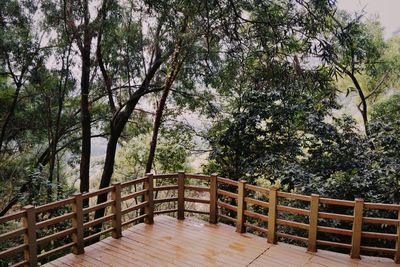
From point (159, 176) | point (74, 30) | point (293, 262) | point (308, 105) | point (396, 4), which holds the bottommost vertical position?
point (293, 262)

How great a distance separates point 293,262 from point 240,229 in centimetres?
124

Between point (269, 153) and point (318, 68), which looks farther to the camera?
point (269, 153)

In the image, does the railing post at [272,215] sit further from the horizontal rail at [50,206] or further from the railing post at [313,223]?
the horizontal rail at [50,206]

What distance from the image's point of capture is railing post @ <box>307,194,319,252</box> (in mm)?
5340

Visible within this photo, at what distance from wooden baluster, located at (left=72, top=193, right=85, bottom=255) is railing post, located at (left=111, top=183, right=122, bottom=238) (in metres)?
0.67

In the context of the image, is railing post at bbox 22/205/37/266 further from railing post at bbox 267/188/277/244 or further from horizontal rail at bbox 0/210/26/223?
railing post at bbox 267/188/277/244

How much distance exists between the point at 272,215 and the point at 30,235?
11.7 feet

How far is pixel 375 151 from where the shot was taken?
699cm

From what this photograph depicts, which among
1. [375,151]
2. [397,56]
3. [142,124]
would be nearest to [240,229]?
[375,151]

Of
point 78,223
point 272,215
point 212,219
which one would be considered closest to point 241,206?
point 272,215

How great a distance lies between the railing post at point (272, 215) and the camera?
5703 mm

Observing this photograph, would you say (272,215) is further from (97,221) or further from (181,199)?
(97,221)

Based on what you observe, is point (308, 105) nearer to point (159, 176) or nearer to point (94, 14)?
point (159, 176)

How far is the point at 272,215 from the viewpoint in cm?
577
